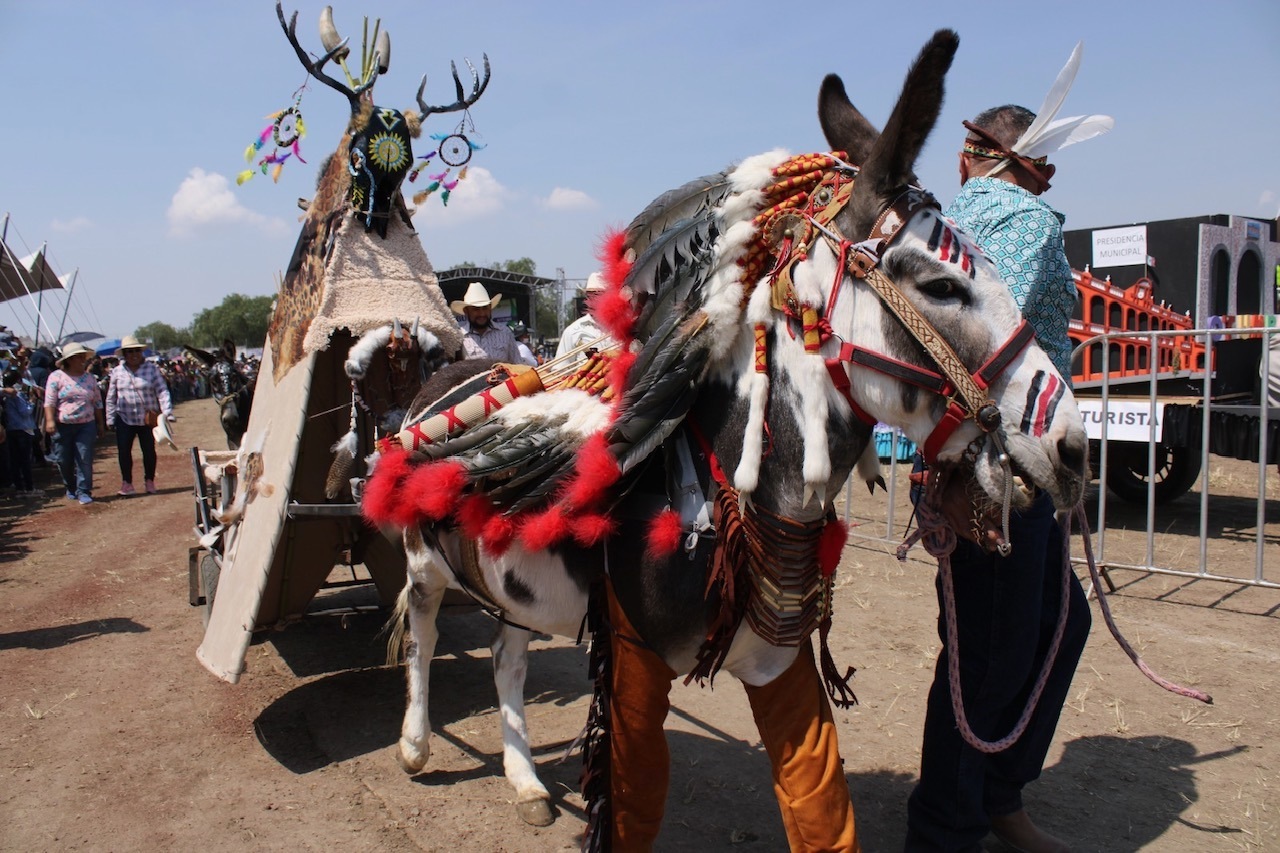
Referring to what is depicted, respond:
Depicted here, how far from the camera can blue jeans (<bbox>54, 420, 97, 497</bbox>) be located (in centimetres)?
1007

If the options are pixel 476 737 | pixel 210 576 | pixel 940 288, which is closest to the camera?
pixel 940 288

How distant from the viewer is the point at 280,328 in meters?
4.00

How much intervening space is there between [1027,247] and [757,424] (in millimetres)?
1072

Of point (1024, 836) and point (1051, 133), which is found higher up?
point (1051, 133)

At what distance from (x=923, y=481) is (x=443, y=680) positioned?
10.3ft

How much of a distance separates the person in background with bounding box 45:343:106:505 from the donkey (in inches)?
391

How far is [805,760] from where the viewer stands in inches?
76.5

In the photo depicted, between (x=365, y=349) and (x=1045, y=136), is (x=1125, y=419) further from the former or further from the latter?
(x=365, y=349)

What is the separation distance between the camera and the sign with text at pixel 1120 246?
12.8 meters

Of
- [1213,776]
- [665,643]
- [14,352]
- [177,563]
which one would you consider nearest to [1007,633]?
[665,643]

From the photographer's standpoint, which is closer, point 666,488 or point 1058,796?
point 666,488

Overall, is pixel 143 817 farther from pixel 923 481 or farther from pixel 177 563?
pixel 177 563

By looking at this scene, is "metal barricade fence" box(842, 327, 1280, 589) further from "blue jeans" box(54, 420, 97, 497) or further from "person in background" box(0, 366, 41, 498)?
"person in background" box(0, 366, 41, 498)

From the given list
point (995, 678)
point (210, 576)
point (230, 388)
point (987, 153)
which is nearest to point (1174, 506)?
point (995, 678)
